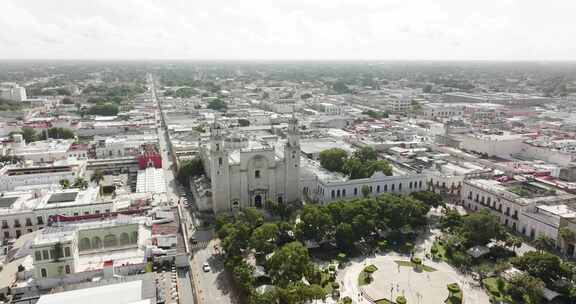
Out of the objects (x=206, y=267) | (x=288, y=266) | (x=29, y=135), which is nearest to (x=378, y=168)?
(x=288, y=266)

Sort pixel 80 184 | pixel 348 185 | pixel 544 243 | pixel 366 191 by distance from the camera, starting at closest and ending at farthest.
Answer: pixel 544 243 → pixel 366 191 → pixel 348 185 → pixel 80 184

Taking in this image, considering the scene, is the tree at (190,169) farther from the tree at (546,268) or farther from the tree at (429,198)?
the tree at (546,268)

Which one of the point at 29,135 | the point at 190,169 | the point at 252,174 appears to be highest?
the point at 252,174

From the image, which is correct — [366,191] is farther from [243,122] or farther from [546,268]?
[243,122]

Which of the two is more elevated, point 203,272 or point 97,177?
point 97,177

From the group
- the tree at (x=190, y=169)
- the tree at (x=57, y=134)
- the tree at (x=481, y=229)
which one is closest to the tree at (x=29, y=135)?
the tree at (x=57, y=134)

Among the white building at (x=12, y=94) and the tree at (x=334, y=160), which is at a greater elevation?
the white building at (x=12, y=94)

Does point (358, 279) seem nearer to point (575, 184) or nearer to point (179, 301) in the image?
point (179, 301)
